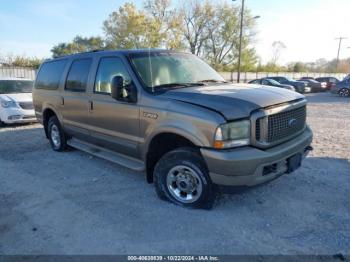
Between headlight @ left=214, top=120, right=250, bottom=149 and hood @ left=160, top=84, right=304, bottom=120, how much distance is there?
89mm

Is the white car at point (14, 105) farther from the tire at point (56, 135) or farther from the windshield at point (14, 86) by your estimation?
the tire at point (56, 135)

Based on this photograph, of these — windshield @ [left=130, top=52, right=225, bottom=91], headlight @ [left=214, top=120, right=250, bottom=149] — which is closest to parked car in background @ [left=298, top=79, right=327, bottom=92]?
windshield @ [left=130, top=52, right=225, bottom=91]

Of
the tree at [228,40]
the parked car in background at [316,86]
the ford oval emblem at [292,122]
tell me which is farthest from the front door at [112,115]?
the tree at [228,40]

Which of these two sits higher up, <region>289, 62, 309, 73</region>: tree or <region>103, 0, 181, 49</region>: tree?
<region>103, 0, 181, 49</region>: tree

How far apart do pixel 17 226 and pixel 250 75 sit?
4037 centimetres

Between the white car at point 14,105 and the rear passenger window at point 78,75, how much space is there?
442cm

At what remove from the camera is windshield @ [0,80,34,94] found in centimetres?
983

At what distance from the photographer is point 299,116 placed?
13.3ft

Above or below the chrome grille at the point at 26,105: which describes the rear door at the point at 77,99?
above

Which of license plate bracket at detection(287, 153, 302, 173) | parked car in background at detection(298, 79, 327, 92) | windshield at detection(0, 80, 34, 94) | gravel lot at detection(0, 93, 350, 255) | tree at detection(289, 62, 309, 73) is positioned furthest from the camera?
tree at detection(289, 62, 309, 73)

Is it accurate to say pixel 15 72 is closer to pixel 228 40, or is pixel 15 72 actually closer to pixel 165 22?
pixel 165 22

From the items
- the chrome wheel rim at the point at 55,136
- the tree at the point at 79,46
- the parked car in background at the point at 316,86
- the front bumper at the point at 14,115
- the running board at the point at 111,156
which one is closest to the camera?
the running board at the point at 111,156

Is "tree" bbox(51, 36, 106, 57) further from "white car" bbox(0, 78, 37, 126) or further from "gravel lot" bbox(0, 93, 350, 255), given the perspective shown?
"gravel lot" bbox(0, 93, 350, 255)

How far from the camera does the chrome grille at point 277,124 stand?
3.35 metres
